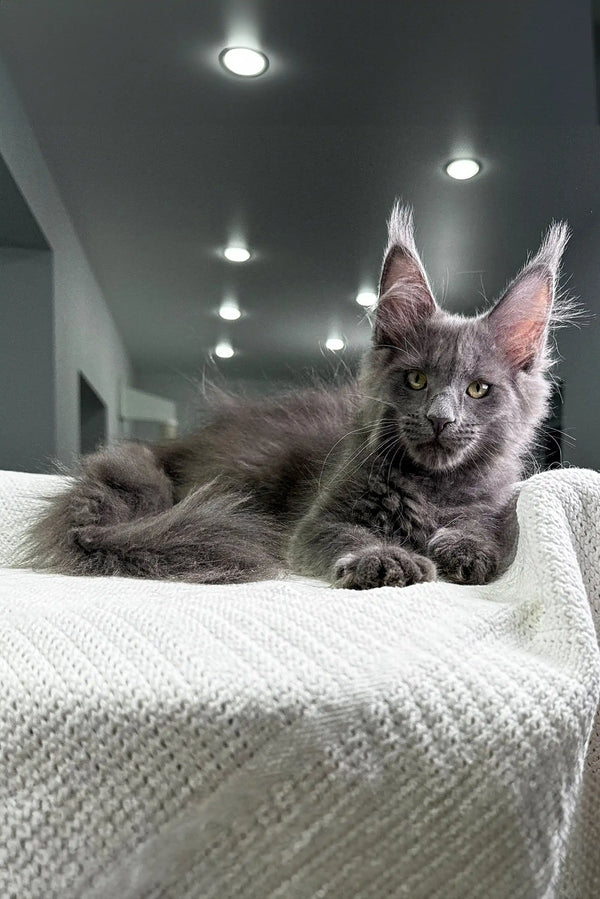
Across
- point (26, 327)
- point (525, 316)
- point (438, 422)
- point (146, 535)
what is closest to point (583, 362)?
point (525, 316)

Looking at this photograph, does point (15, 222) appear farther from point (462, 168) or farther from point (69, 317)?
point (462, 168)

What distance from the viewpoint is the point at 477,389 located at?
3.34 feet

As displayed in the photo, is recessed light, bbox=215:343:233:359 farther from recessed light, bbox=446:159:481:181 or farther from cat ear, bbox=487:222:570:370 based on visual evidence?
cat ear, bbox=487:222:570:370

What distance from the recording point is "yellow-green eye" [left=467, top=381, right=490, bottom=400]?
1.01 m

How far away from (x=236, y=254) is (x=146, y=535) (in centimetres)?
109

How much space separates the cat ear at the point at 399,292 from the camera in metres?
1.11

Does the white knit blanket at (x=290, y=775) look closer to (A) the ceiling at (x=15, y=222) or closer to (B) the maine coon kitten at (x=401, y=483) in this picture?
(B) the maine coon kitten at (x=401, y=483)

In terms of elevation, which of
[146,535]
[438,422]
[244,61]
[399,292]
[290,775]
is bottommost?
[290,775]

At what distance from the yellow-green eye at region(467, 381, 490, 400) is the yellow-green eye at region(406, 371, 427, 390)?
74mm

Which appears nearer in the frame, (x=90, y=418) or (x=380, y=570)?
(x=380, y=570)

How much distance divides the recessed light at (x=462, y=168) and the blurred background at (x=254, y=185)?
2cm

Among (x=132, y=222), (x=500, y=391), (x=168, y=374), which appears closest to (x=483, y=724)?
(x=500, y=391)

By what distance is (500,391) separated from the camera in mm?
1029


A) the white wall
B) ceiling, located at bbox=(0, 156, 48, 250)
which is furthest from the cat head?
ceiling, located at bbox=(0, 156, 48, 250)
